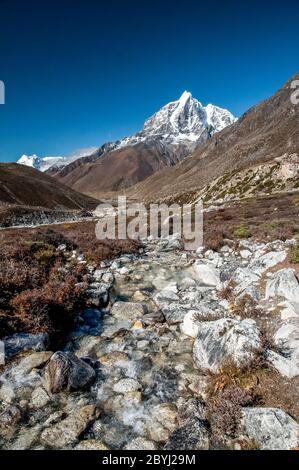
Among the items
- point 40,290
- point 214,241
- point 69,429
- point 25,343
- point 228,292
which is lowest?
point 69,429

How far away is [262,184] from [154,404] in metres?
68.9

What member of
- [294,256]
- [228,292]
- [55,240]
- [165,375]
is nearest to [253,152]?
[55,240]

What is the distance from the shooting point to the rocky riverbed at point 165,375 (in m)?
5.42

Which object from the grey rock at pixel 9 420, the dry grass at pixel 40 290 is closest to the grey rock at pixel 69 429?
the grey rock at pixel 9 420

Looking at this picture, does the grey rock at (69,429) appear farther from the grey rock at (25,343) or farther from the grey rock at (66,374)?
the grey rock at (25,343)

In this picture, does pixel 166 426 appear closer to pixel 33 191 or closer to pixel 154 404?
pixel 154 404

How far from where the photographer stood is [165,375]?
7.27 metres

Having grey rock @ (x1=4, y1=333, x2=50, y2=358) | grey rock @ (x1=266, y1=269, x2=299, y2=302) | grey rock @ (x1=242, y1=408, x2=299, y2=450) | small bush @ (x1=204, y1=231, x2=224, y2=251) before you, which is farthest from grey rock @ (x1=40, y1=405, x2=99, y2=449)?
small bush @ (x1=204, y1=231, x2=224, y2=251)

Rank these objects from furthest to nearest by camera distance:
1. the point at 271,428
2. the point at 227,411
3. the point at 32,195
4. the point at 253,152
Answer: the point at 253,152, the point at 32,195, the point at 227,411, the point at 271,428

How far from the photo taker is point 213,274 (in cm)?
1390

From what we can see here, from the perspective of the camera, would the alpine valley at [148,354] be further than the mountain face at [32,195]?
No

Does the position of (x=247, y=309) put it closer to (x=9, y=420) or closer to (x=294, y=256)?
(x=294, y=256)

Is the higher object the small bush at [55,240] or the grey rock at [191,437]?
the small bush at [55,240]

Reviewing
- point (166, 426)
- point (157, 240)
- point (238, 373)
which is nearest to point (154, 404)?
point (166, 426)
